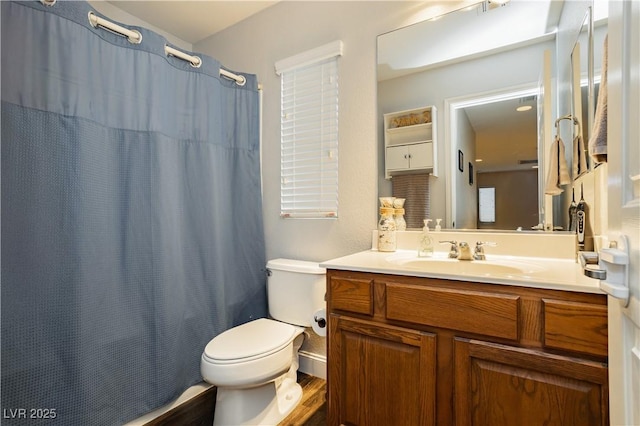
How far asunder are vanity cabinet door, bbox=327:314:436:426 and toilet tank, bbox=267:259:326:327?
42 centimetres

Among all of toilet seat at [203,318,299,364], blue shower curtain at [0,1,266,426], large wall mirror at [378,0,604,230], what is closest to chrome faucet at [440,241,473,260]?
large wall mirror at [378,0,604,230]

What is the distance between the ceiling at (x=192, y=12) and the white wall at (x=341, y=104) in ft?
0.34

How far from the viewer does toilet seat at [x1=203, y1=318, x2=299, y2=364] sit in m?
1.37

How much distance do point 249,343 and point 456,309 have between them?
94cm

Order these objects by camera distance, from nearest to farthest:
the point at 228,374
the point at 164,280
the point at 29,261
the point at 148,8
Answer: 1. the point at 29,261
2. the point at 228,374
3. the point at 164,280
4. the point at 148,8

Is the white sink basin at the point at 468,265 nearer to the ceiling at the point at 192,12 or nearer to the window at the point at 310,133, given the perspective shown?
the window at the point at 310,133

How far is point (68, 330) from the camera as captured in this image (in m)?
1.28

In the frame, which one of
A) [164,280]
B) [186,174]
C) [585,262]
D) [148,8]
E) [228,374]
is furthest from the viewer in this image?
[148,8]

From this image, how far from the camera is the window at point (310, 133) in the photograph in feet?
6.31

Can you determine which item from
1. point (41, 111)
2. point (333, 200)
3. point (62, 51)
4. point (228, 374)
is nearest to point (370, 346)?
point (228, 374)

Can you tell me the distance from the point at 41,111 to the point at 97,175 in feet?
Answer: 1.00

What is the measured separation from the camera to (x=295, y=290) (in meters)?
1.82

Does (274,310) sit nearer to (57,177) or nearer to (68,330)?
(68,330)

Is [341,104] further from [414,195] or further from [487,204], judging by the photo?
[487,204]
